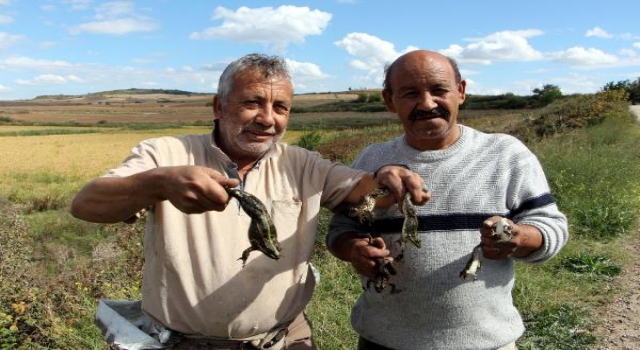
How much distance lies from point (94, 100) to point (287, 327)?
175m

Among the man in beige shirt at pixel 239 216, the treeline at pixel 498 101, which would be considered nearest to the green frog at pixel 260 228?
the man in beige shirt at pixel 239 216

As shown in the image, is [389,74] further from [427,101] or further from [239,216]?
[239,216]

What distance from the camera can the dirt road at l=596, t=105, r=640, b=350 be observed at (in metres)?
5.89

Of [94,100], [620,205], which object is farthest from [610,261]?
[94,100]

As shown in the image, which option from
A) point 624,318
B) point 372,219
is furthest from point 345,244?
point 624,318

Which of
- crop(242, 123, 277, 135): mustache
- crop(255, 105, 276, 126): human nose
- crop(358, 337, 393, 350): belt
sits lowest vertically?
crop(358, 337, 393, 350): belt

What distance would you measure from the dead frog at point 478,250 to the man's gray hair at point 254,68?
1375mm

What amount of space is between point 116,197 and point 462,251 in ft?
5.79

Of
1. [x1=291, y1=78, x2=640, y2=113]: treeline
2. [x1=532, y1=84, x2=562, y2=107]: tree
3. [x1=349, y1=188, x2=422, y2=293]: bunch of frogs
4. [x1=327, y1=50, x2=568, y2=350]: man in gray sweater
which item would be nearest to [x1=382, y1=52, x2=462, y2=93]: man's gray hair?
[x1=327, y1=50, x2=568, y2=350]: man in gray sweater

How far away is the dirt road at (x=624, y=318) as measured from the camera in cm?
589

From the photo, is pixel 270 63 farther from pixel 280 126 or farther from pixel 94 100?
pixel 94 100

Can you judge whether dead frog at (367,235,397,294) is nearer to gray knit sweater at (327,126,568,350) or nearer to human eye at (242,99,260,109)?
gray knit sweater at (327,126,568,350)

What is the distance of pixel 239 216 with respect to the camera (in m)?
2.98

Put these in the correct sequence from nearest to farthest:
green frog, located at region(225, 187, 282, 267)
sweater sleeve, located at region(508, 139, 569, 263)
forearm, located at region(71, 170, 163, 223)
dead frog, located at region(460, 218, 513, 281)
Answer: forearm, located at region(71, 170, 163, 223), dead frog, located at region(460, 218, 513, 281), green frog, located at region(225, 187, 282, 267), sweater sleeve, located at region(508, 139, 569, 263)
